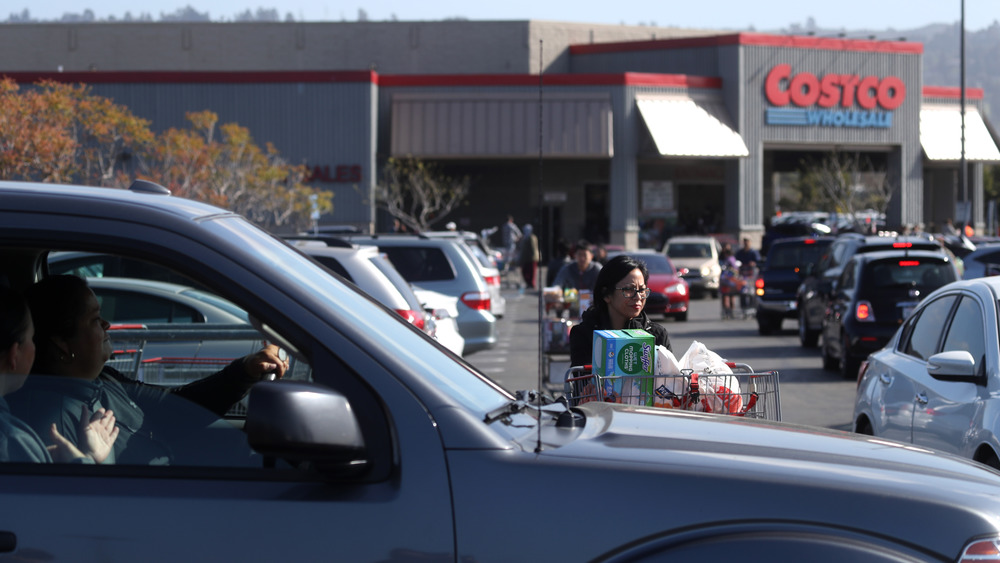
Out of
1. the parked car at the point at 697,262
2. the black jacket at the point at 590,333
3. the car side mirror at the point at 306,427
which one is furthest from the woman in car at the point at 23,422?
the parked car at the point at 697,262

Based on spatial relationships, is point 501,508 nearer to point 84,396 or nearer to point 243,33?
point 84,396

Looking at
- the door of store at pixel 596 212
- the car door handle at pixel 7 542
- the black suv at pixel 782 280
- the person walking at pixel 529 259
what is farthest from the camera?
the door of store at pixel 596 212

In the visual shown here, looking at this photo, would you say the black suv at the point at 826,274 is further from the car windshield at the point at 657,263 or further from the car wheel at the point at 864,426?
the car wheel at the point at 864,426

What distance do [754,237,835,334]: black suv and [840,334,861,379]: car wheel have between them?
6073 millimetres

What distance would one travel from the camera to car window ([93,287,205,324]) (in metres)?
9.04

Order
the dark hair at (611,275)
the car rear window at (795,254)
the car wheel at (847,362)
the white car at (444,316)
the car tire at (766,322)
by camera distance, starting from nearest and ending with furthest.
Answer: the dark hair at (611,275) < the white car at (444,316) < the car wheel at (847,362) < the car tire at (766,322) < the car rear window at (795,254)

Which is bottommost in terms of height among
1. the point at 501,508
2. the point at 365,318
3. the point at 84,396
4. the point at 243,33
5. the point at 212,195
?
the point at 501,508

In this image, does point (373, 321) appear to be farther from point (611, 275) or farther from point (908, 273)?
point (908, 273)

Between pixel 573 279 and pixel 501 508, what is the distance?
10.5m

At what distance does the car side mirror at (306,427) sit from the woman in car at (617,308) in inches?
125

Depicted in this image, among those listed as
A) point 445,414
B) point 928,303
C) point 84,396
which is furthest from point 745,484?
point 928,303

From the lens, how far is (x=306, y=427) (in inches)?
90.7

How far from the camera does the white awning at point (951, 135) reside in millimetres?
52406

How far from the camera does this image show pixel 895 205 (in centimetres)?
5238
